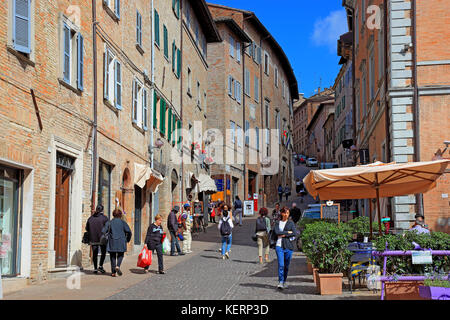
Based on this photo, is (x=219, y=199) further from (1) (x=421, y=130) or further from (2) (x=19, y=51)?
(2) (x=19, y=51)

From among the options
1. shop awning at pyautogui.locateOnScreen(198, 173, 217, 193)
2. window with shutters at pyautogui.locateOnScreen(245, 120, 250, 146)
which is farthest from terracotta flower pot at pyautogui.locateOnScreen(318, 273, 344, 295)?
window with shutters at pyautogui.locateOnScreen(245, 120, 250, 146)

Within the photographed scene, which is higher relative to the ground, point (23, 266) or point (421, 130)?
point (421, 130)

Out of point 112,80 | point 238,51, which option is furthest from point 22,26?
point 238,51

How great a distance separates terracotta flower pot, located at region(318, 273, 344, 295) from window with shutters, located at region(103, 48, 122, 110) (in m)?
9.26

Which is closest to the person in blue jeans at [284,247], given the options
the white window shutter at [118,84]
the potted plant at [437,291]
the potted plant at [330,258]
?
the potted plant at [330,258]

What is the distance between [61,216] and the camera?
586 inches

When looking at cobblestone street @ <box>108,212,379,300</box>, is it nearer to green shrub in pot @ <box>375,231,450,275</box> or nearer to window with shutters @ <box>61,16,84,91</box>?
green shrub in pot @ <box>375,231,450,275</box>

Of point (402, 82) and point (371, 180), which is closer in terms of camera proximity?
point (371, 180)

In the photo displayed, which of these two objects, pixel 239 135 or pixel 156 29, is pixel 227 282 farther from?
pixel 239 135

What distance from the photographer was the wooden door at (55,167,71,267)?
14609mm

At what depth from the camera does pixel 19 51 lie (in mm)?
12016

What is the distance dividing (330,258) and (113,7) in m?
11.2

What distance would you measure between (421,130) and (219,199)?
24.0 m
